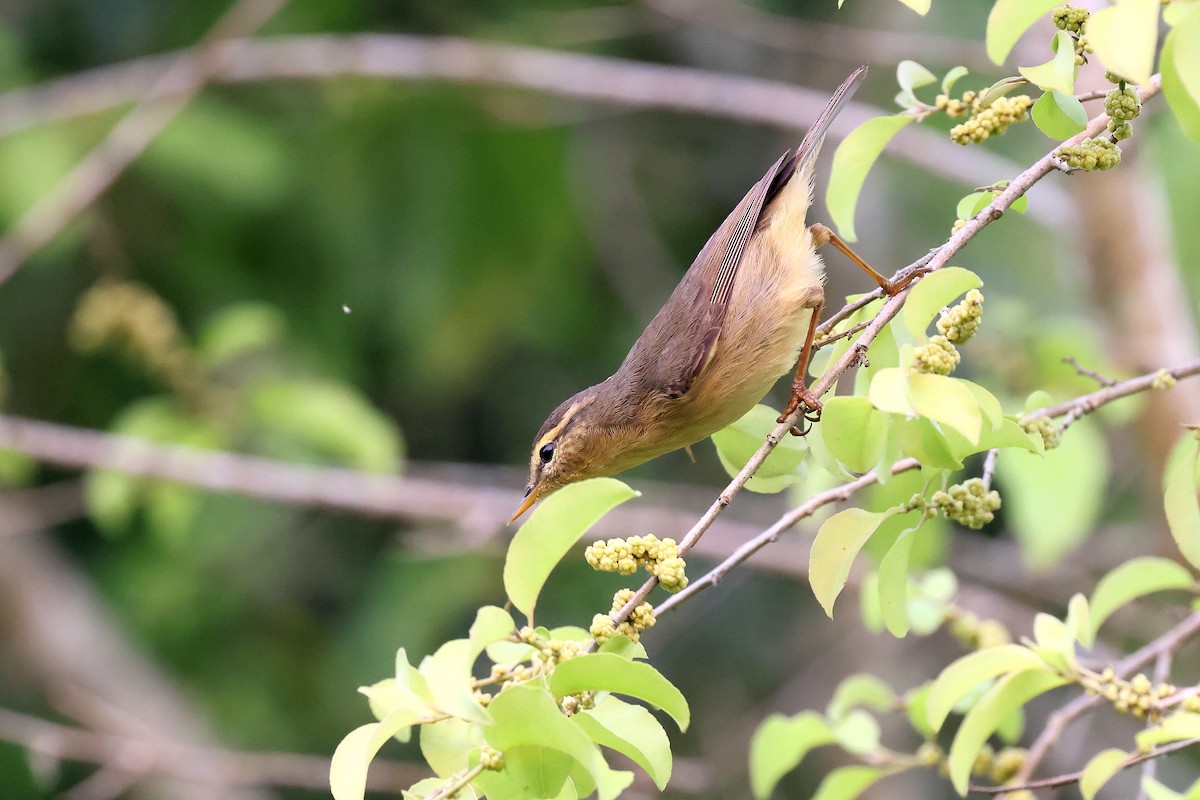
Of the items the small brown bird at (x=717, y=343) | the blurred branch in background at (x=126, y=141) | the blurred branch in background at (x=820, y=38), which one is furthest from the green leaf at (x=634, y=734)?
the blurred branch in background at (x=820, y=38)

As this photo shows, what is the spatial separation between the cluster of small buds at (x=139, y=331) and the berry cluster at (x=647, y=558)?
447 centimetres

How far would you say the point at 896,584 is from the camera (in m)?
2.23

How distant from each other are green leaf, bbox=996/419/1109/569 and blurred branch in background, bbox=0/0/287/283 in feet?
13.5

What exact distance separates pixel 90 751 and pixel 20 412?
3611mm

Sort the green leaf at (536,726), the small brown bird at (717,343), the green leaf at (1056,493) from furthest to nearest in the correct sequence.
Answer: the green leaf at (1056,493)
the small brown bird at (717,343)
the green leaf at (536,726)

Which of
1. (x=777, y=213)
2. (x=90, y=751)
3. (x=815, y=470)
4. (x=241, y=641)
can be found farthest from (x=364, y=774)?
(x=241, y=641)

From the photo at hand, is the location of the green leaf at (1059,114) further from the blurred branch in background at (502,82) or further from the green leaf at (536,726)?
the blurred branch in background at (502,82)

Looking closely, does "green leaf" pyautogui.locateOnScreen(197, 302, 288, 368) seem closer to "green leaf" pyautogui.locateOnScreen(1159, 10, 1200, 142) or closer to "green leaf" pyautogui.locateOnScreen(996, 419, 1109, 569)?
"green leaf" pyautogui.locateOnScreen(996, 419, 1109, 569)

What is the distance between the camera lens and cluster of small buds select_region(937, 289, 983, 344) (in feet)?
7.09

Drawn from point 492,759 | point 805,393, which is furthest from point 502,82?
point 492,759

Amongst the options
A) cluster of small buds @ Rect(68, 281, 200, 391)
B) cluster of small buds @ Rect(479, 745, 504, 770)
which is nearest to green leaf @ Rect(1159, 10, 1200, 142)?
cluster of small buds @ Rect(479, 745, 504, 770)

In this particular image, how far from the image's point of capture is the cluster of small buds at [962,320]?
85.0 inches

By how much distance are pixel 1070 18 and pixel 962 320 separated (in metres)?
0.55

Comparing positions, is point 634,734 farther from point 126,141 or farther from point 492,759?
point 126,141
